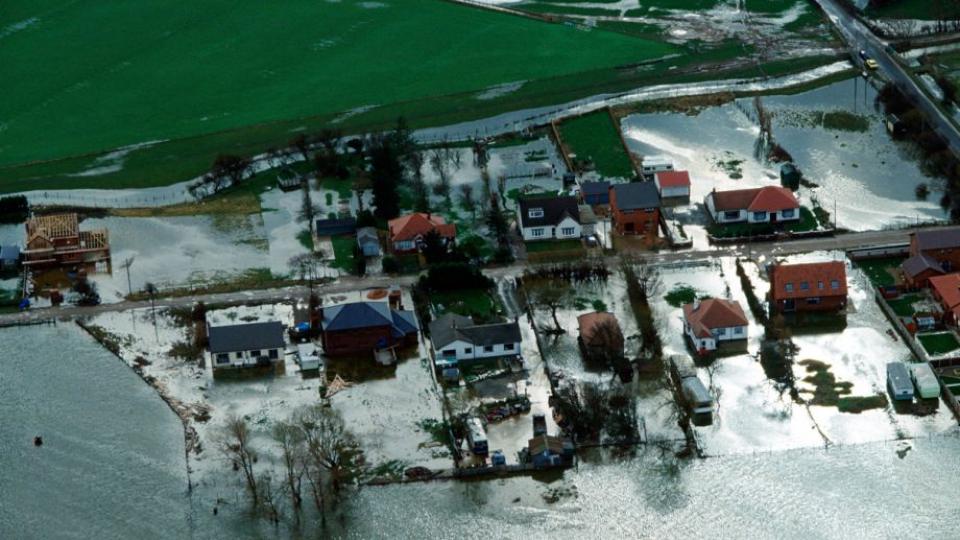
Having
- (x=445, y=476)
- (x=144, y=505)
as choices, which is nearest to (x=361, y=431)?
(x=445, y=476)

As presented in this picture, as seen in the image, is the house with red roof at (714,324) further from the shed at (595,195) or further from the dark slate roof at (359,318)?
the shed at (595,195)

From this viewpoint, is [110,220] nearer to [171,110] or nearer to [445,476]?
[171,110]

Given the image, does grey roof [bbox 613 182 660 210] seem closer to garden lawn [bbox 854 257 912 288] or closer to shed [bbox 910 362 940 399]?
garden lawn [bbox 854 257 912 288]

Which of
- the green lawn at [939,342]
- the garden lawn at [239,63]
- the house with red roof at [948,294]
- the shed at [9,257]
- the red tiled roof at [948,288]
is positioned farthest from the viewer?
the garden lawn at [239,63]

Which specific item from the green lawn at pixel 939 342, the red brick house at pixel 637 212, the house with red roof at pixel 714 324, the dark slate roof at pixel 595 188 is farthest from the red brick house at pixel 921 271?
the dark slate roof at pixel 595 188

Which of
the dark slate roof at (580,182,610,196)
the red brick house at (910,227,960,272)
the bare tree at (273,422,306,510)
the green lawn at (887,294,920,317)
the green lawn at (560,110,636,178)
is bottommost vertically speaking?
→ the bare tree at (273,422,306,510)

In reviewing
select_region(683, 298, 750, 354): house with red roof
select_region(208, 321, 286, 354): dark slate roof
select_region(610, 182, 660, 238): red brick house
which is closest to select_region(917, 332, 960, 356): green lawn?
select_region(683, 298, 750, 354): house with red roof

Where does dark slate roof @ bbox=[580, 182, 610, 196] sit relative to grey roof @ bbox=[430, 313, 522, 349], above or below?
above
